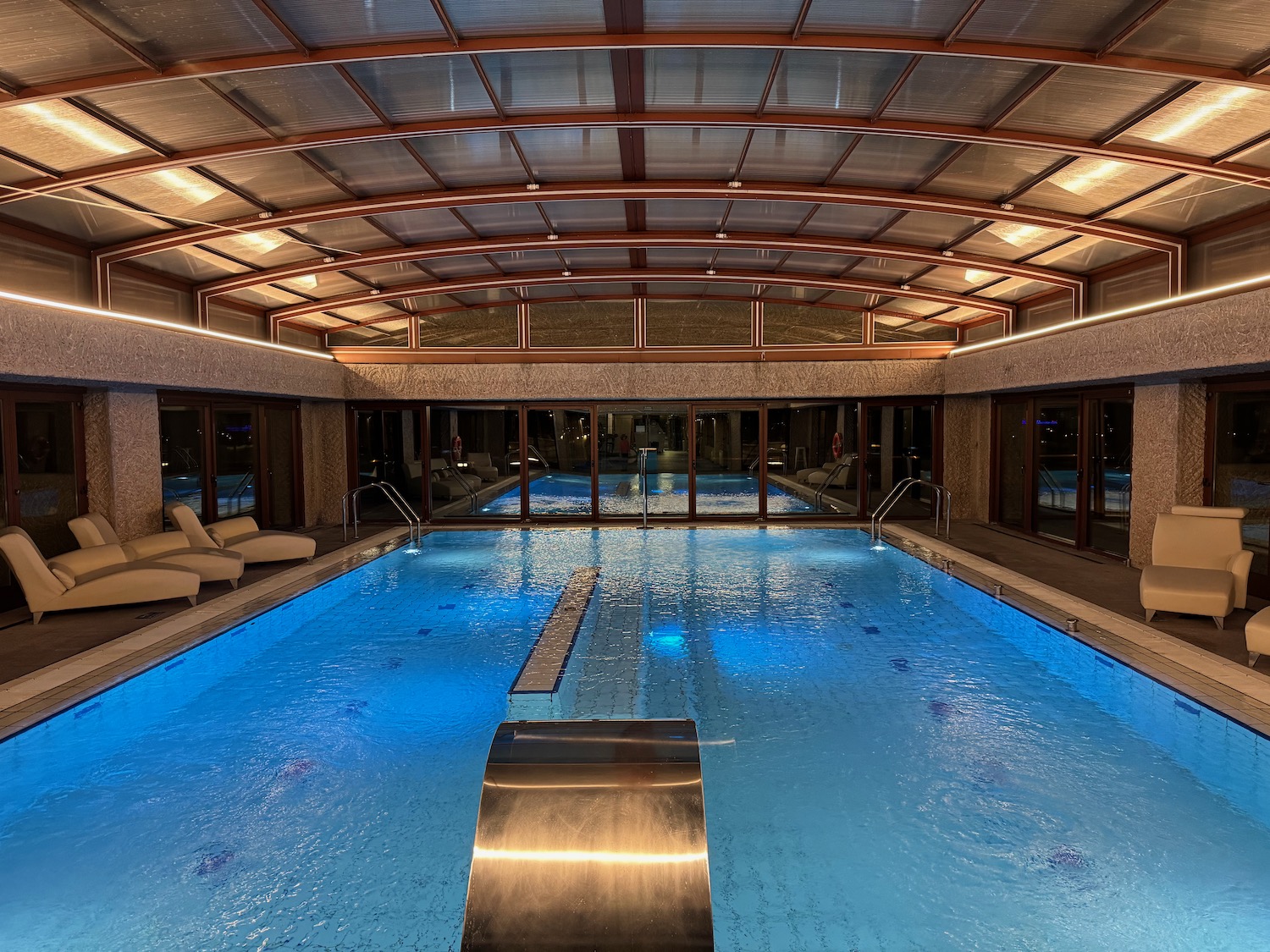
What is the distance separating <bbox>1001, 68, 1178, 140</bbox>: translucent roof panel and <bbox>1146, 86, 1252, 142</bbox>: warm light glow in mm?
363

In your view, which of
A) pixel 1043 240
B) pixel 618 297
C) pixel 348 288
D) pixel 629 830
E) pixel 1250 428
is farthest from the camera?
pixel 618 297

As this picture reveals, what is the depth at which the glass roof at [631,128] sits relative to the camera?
200 inches

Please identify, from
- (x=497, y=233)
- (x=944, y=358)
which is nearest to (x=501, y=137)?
(x=497, y=233)

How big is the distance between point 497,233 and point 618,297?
13.4 feet

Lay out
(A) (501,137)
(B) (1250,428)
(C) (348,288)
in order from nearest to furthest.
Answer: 1. (A) (501,137)
2. (B) (1250,428)
3. (C) (348,288)

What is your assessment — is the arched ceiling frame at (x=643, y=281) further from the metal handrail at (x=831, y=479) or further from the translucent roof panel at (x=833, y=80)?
the translucent roof panel at (x=833, y=80)

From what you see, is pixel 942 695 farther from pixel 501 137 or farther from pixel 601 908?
pixel 501 137

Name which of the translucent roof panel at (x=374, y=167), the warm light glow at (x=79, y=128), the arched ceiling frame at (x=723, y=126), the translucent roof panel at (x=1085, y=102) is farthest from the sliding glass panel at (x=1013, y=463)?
the warm light glow at (x=79, y=128)

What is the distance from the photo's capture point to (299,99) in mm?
6062

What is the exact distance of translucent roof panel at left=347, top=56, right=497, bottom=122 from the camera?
575 cm

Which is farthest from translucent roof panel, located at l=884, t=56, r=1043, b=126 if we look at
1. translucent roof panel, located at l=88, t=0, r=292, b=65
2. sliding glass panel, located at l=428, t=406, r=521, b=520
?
sliding glass panel, located at l=428, t=406, r=521, b=520

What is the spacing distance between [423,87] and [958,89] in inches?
163

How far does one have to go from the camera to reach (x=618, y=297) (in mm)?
14008

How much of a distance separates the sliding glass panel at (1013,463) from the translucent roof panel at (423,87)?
9.73 meters
